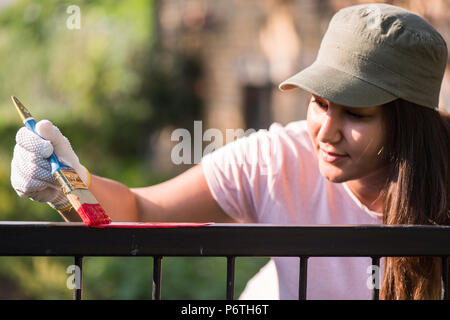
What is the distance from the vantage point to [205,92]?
9023 mm

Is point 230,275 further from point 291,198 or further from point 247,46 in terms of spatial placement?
point 247,46

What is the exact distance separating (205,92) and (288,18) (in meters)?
2.26

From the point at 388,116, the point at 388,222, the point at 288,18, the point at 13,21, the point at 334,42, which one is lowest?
the point at 388,222

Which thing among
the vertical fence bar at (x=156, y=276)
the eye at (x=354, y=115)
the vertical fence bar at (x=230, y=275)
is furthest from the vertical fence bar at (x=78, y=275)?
the eye at (x=354, y=115)

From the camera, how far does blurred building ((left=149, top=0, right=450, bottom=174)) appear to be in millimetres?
6828

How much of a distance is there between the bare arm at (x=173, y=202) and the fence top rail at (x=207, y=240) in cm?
69

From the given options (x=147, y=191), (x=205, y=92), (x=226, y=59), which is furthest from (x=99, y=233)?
(x=205, y=92)

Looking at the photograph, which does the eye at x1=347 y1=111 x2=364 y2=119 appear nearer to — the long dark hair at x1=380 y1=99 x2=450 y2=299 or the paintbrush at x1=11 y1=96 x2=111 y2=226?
the long dark hair at x1=380 y1=99 x2=450 y2=299

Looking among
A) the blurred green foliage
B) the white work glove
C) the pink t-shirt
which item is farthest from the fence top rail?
the blurred green foliage

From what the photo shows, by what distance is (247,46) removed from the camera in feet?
25.7

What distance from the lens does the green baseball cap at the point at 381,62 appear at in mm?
1760
